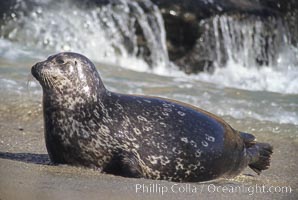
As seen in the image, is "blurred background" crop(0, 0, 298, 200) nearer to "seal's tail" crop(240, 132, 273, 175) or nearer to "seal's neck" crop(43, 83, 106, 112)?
"seal's tail" crop(240, 132, 273, 175)

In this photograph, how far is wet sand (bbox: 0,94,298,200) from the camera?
4.25 metres

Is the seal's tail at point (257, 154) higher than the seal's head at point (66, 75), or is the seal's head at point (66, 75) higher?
the seal's head at point (66, 75)

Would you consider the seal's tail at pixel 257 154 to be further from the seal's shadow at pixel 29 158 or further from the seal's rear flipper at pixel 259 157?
the seal's shadow at pixel 29 158

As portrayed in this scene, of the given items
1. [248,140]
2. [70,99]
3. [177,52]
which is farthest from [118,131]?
[177,52]

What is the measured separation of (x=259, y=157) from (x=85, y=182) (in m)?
2.01

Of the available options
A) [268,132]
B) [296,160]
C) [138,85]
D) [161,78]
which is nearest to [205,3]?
[161,78]

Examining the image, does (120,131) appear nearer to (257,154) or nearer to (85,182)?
(85,182)

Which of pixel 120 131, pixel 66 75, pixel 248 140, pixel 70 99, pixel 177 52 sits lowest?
pixel 177 52

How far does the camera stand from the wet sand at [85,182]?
4.25 meters

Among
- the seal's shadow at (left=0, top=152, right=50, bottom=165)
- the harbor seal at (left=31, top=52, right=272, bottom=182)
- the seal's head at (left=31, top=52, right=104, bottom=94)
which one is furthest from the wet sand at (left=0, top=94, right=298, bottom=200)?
the seal's head at (left=31, top=52, right=104, bottom=94)

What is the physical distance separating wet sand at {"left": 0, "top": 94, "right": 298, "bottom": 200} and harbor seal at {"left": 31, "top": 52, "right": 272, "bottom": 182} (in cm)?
13

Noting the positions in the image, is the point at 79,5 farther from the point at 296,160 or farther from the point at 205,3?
the point at 296,160

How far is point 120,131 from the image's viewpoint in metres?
5.34

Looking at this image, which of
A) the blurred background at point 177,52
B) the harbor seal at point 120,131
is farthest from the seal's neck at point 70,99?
the blurred background at point 177,52
